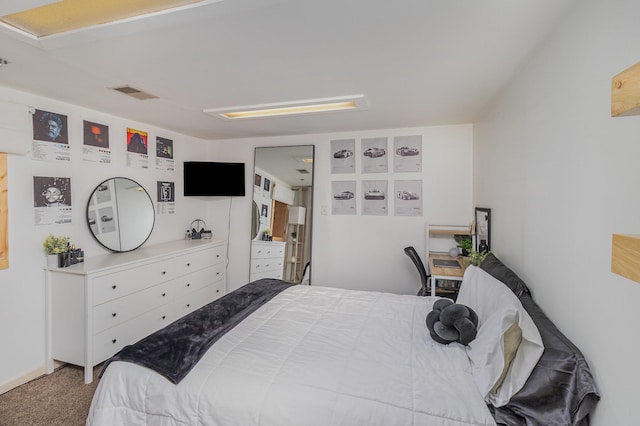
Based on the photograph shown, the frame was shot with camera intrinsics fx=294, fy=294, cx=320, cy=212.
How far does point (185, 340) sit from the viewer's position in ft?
5.28

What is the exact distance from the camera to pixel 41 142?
7.89ft

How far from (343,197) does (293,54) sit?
7.23 feet

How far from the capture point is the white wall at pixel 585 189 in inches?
36.8

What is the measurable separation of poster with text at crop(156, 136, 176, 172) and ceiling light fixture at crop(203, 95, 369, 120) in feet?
3.50

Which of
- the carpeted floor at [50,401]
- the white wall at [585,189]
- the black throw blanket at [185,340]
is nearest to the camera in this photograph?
the white wall at [585,189]

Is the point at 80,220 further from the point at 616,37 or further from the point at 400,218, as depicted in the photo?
the point at 616,37

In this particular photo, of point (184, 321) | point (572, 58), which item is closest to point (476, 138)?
point (572, 58)

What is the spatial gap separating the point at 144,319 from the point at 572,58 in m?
3.59

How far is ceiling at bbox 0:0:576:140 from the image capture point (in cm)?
131

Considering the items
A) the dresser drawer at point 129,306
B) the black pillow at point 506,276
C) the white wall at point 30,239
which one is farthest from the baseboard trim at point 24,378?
→ the black pillow at point 506,276

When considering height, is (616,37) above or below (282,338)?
above

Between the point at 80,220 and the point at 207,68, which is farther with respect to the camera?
the point at 80,220

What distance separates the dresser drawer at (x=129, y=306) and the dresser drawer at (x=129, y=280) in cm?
5

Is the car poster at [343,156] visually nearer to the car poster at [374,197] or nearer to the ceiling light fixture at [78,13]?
the car poster at [374,197]
